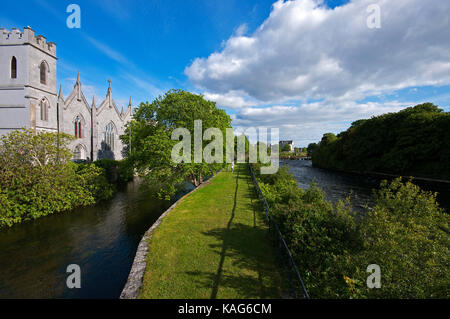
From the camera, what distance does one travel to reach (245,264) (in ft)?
22.4

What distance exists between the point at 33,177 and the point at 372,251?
64.5 ft

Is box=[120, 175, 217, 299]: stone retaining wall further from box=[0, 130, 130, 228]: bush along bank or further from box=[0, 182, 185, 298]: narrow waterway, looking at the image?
box=[0, 130, 130, 228]: bush along bank

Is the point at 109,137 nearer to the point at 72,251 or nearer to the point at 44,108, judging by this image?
the point at 44,108

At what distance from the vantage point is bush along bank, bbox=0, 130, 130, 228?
1272 cm

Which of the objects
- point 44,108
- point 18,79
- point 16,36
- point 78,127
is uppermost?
point 16,36

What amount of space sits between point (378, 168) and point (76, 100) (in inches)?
2482

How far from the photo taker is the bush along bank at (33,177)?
12719 millimetres

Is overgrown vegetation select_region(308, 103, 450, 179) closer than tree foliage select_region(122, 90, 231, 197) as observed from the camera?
No

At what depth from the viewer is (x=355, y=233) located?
737 cm

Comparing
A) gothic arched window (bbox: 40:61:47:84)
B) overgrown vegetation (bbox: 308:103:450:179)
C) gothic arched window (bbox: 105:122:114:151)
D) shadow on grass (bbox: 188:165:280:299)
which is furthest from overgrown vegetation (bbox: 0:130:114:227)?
overgrown vegetation (bbox: 308:103:450:179)

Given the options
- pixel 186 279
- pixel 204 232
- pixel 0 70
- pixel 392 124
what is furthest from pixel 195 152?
pixel 392 124

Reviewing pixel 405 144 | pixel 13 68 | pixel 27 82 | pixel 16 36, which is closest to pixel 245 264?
pixel 27 82

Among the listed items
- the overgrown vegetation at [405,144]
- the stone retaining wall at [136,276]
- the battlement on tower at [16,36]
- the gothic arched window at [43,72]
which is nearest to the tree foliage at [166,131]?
the stone retaining wall at [136,276]
